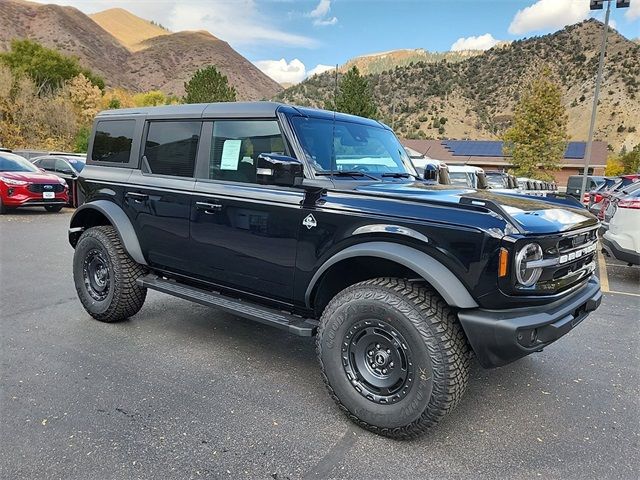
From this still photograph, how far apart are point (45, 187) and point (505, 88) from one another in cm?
6897

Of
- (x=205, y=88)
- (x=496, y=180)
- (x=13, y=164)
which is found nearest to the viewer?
(x=13, y=164)

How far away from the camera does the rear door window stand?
151 inches

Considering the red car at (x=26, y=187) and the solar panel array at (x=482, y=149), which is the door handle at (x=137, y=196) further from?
the solar panel array at (x=482, y=149)

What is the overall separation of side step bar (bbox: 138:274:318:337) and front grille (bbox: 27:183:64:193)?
969cm

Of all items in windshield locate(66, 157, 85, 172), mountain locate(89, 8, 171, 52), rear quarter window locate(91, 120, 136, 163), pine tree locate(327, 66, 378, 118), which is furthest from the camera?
mountain locate(89, 8, 171, 52)

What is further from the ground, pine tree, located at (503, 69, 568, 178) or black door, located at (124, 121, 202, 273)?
pine tree, located at (503, 69, 568, 178)

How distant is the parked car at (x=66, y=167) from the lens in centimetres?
1398

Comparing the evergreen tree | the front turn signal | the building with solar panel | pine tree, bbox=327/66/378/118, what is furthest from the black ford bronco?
the evergreen tree

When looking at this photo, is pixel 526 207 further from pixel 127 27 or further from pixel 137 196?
pixel 127 27

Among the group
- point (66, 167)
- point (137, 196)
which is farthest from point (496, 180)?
point (66, 167)

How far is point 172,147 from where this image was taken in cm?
400

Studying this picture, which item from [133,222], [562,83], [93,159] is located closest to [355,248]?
[133,222]

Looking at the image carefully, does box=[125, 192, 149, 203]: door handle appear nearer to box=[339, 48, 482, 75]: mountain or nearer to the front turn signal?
the front turn signal

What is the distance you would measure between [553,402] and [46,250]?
307 inches
